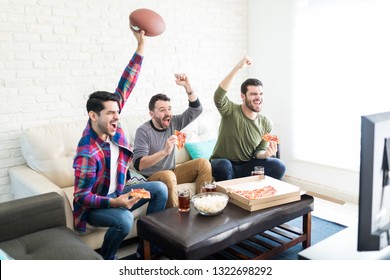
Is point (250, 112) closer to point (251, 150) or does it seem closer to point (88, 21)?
point (251, 150)

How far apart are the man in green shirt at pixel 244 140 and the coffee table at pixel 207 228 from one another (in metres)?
0.71

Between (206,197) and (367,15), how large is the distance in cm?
217

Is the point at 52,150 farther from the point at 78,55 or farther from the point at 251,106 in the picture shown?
the point at 251,106

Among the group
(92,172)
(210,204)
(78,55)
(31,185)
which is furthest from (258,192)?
(78,55)

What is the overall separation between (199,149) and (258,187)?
3.69 feet

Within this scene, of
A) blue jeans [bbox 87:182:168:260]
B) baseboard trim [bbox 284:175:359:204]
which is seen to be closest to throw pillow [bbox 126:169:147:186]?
blue jeans [bbox 87:182:168:260]

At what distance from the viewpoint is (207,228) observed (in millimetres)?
1946

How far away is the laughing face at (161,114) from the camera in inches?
111

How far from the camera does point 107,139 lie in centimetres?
236

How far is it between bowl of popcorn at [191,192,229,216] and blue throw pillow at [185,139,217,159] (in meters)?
1.26

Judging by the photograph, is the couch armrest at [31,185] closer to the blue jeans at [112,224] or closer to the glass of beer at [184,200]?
the blue jeans at [112,224]

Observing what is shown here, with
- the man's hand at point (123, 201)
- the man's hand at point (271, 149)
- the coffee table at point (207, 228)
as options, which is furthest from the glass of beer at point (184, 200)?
the man's hand at point (271, 149)

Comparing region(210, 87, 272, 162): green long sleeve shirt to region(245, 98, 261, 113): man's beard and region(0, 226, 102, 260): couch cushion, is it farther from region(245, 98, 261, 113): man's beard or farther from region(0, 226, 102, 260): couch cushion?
region(0, 226, 102, 260): couch cushion
